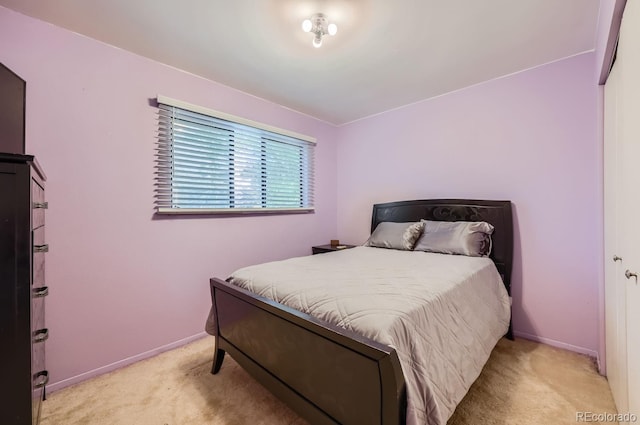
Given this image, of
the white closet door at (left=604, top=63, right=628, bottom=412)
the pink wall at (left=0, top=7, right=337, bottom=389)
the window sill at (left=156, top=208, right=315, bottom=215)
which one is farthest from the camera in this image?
the window sill at (left=156, top=208, right=315, bottom=215)

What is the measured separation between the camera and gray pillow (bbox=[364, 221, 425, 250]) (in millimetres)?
2674

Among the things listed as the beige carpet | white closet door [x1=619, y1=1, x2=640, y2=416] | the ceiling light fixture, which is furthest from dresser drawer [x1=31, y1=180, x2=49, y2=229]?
white closet door [x1=619, y1=1, x2=640, y2=416]

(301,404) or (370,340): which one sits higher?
(370,340)

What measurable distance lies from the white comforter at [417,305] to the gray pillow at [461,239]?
0.47ft

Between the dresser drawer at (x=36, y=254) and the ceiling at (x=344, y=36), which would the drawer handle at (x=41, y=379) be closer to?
the dresser drawer at (x=36, y=254)

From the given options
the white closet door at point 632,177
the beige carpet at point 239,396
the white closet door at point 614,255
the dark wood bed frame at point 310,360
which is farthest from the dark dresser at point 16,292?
the white closet door at point 614,255

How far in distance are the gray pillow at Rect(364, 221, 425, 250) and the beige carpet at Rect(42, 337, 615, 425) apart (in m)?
1.13

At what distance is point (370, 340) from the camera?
1032 millimetres

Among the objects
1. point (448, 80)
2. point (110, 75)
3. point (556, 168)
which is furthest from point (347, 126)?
point (110, 75)

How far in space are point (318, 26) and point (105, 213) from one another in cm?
197

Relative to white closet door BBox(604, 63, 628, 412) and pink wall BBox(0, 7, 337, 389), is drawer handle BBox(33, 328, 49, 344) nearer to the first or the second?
pink wall BBox(0, 7, 337, 389)

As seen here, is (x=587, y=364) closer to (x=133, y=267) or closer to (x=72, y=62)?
(x=133, y=267)

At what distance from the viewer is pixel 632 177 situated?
1108 millimetres

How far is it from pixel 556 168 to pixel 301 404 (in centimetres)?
259
